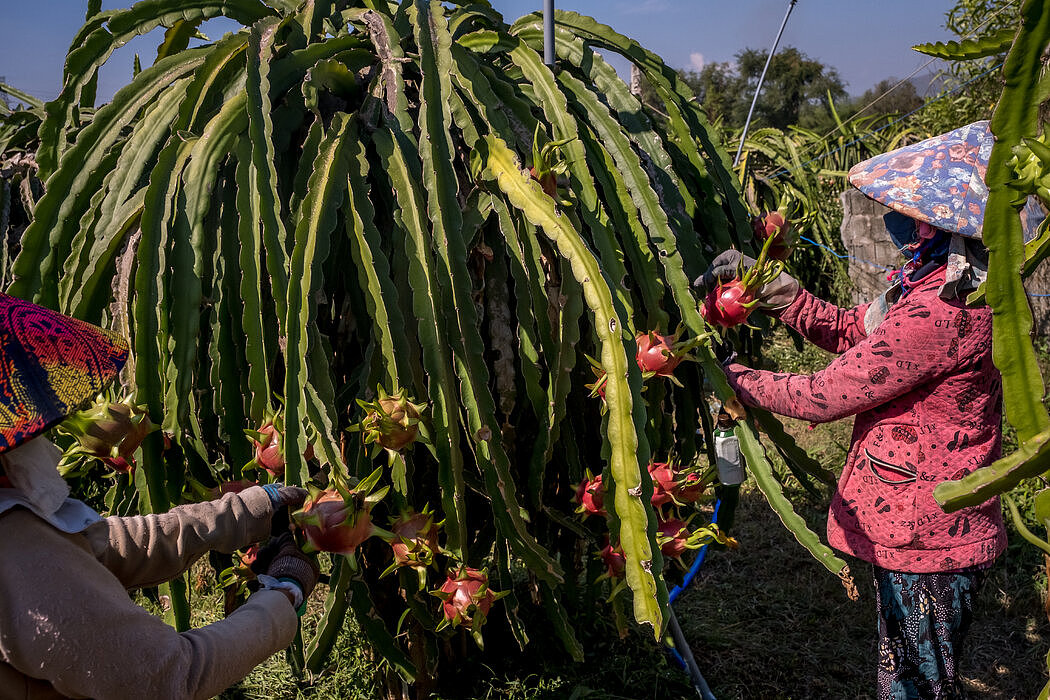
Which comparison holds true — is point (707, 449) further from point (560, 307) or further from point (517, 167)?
point (517, 167)

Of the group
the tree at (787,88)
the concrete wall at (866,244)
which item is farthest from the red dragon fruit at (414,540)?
the tree at (787,88)

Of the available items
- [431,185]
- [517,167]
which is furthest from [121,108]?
[517,167]

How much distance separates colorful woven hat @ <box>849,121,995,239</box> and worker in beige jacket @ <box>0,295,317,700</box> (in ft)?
4.38

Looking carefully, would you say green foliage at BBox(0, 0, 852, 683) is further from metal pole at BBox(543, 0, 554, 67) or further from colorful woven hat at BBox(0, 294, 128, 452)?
colorful woven hat at BBox(0, 294, 128, 452)

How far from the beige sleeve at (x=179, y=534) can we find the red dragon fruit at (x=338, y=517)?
99mm

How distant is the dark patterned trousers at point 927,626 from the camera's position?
1.69m

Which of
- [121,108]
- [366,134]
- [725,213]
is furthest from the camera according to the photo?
[725,213]

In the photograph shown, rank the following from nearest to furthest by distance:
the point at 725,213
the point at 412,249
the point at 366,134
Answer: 1. the point at 412,249
2. the point at 366,134
3. the point at 725,213

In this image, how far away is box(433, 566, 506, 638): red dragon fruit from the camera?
135 cm

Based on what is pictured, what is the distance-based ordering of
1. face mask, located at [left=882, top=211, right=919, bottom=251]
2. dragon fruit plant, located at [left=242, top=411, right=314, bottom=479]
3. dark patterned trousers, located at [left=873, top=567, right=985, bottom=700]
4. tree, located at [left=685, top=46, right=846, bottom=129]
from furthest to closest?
tree, located at [left=685, top=46, right=846, bottom=129], face mask, located at [left=882, top=211, right=919, bottom=251], dark patterned trousers, located at [left=873, top=567, right=985, bottom=700], dragon fruit plant, located at [left=242, top=411, right=314, bottom=479]

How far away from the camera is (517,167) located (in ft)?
4.44

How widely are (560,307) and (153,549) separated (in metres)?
0.72

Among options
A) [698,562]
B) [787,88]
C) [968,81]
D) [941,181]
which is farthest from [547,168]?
[787,88]

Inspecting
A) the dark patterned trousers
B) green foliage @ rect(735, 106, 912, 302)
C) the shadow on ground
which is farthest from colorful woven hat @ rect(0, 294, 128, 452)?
green foliage @ rect(735, 106, 912, 302)
